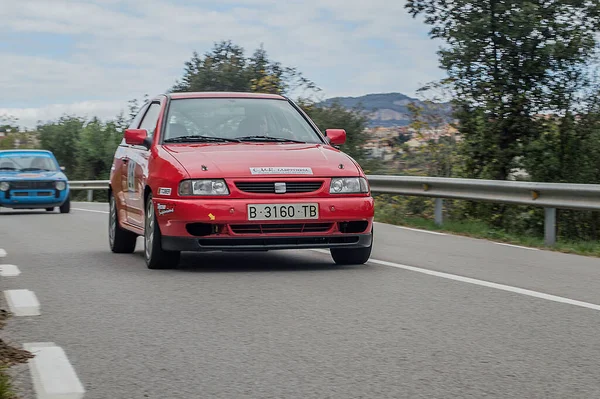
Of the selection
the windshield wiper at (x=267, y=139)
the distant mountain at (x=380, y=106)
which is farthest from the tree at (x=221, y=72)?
the windshield wiper at (x=267, y=139)

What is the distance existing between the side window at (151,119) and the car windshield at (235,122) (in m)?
0.22

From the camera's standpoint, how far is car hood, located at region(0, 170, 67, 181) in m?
24.2

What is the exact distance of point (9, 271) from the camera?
372 inches

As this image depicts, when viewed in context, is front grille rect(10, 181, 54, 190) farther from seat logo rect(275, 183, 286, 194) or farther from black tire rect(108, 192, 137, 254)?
seat logo rect(275, 183, 286, 194)

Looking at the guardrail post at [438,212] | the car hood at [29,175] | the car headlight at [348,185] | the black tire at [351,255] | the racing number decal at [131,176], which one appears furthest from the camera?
the car hood at [29,175]

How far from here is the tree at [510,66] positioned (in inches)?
797

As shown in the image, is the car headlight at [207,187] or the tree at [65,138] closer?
the car headlight at [207,187]

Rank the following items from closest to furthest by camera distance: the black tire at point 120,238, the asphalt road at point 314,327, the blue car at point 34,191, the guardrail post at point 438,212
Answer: the asphalt road at point 314,327
the black tire at point 120,238
the guardrail post at point 438,212
the blue car at point 34,191

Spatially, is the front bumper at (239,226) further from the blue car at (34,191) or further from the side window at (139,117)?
the blue car at (34,191)

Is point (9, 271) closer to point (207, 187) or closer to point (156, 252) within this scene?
point (156, 252)

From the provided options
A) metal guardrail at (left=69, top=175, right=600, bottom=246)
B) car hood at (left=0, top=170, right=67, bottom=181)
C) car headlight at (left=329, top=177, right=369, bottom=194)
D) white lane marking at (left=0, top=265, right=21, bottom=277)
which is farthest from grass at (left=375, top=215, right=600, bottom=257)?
car hood at (left=0, top=170, right=67, bottom=181)

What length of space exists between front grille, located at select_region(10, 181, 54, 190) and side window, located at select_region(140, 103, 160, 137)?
13607mm

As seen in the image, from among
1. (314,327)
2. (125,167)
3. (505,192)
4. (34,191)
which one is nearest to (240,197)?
(125,167)

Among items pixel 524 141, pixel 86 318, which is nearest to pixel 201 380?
pixel 86 318
